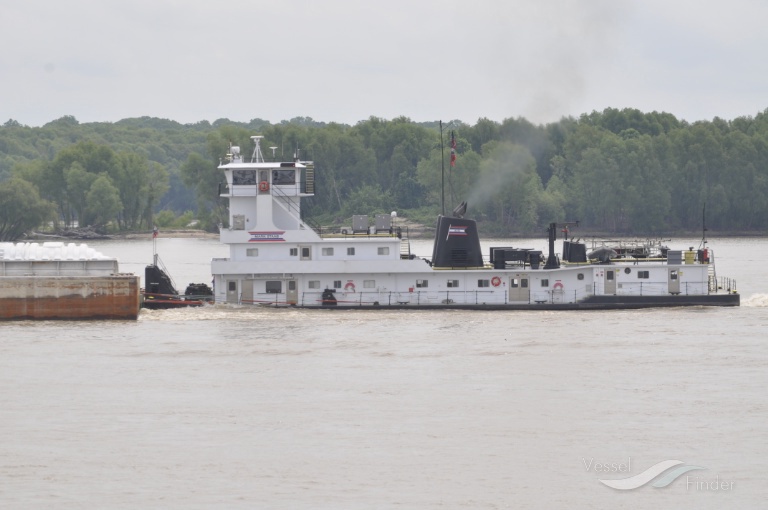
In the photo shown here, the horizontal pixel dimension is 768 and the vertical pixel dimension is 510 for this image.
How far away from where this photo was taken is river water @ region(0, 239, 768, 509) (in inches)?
1059

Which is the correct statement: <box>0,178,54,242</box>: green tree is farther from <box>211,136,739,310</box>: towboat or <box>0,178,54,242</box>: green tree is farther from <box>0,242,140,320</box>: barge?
<box>211,136,739,310</box>: towboat

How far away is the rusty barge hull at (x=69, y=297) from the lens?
4731 centimetres

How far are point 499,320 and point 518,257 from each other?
3307 mm

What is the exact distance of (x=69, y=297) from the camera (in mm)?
47469

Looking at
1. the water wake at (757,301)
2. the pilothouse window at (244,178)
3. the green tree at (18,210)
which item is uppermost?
the green tree at (18,210)

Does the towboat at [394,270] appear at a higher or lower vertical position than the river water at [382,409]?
higher

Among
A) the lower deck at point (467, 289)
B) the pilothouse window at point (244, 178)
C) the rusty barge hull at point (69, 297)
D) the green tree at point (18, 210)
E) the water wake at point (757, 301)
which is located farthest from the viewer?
the green tree at point (18, 210)

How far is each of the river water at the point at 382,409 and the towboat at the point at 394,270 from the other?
2.71 ft

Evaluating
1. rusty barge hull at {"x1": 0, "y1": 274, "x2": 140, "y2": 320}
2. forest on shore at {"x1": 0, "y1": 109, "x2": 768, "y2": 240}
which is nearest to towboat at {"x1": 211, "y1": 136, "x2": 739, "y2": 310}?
rusty barge hull at {"x1": 0, "y1": 274, "x2": 140, "y2": 320}

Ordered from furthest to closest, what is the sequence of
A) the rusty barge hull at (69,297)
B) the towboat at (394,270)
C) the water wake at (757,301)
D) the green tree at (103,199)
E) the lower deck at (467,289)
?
the green tree at (103,199)
the water wake at (757,301)
the lower deck at (467,289)
the towboat at (394,270)
the rusty barge hull at (69,297)

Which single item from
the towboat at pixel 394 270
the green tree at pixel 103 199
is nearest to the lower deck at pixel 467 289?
the towboat at pixel 394 270

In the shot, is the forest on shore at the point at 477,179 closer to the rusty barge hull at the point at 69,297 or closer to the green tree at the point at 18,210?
the green tree at the point at 18,210

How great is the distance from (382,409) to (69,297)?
1847cm

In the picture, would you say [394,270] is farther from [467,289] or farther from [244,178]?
[244,178]
